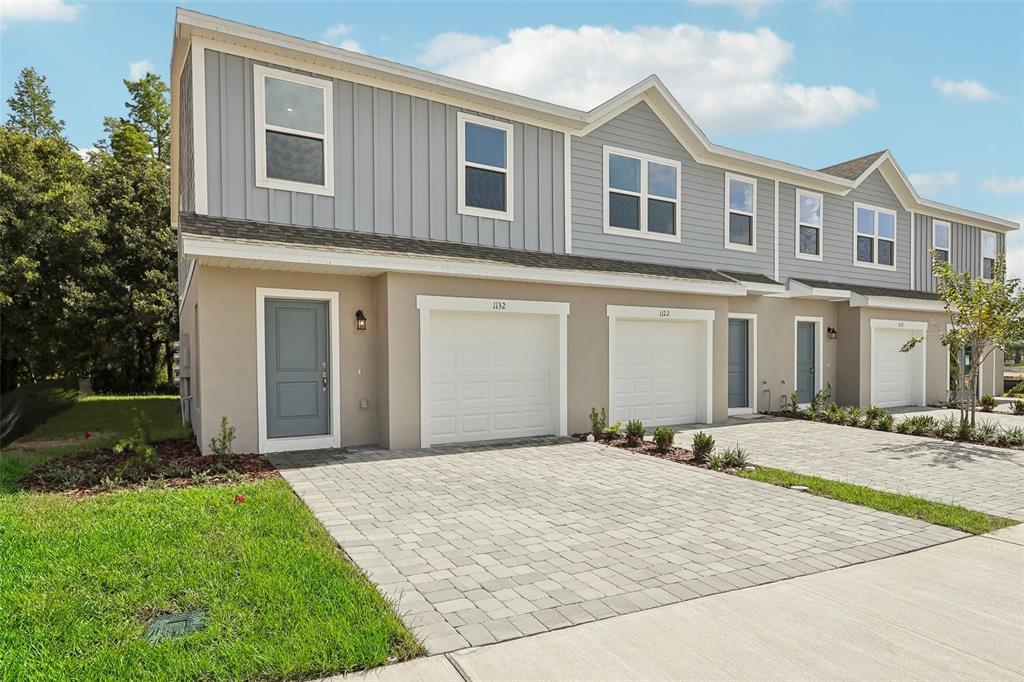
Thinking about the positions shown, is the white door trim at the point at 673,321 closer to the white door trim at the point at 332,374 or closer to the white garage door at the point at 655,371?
the white garage door at the point at 655,371

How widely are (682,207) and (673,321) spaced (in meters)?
2.75

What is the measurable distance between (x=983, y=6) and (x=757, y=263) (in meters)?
6.25

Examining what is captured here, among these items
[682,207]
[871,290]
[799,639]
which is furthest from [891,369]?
[799,639]

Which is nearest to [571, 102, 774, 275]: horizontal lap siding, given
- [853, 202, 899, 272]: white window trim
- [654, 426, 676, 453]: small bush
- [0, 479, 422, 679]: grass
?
[853, 202, 899, 272]: white window trim

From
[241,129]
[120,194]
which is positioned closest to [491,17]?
[241,129]

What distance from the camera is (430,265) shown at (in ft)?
29.7

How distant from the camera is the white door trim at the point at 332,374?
8.59 metres

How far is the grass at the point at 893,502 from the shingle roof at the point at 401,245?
4814 millimetres

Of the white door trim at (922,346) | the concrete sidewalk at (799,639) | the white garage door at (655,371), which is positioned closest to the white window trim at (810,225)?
the white door trim at (922,346)

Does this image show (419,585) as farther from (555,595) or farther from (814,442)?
(814,442)

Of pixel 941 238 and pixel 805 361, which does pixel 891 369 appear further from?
pixel 941 238

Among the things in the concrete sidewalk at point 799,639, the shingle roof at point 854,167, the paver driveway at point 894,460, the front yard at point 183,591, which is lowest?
the paver driveway at point 894,460

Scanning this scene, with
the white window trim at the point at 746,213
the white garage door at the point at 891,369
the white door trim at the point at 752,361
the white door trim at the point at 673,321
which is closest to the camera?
the white door trim at the point at 673,321

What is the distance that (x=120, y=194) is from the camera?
67.5 ft
